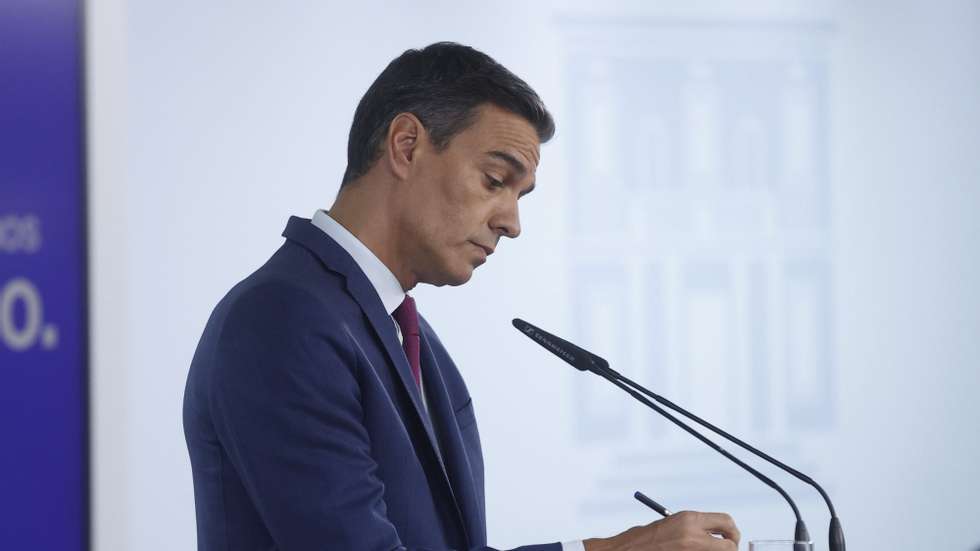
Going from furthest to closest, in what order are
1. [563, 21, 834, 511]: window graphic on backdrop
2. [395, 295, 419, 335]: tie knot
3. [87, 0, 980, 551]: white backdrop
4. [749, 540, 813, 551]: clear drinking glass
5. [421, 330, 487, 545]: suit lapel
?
1. [563, 21, 834, 511]: window graphic on backdrop
2. [87, 0, 980, 551]: white backdrop
3. [395, 295, 419, 335]: tie knot
4. [421, 330, 487, 545]: suit lapel
5. [749, 540, 813, 551]: clear drinking glass

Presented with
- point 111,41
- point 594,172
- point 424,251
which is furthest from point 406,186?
point 594,172

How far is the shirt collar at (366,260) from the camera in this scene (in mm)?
1569

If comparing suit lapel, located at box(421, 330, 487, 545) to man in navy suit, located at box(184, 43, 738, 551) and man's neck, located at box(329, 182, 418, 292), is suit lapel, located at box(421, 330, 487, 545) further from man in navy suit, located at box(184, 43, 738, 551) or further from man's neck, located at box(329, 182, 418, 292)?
man's neck, located at box(329, 182, 418, 292)

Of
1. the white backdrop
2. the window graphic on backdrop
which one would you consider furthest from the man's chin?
the window graphic on backdrop

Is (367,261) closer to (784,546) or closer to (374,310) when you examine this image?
(374,310)

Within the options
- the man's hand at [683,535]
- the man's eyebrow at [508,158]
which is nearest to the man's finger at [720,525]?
the man's hand at [683,535]

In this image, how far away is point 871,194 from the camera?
396 centimetres

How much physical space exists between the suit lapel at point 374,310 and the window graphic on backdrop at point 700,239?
204 centimetres

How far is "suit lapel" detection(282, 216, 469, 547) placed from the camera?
150 cm

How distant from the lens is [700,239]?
371 cm

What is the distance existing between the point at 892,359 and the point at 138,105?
2.76 metres

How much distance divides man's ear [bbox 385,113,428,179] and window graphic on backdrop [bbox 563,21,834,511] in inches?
76.2

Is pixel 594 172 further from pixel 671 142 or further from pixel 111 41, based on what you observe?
pixel 111 41

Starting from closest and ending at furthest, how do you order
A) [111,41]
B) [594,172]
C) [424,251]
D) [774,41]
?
[111,41]
[424,251]
[594,172]
[774,41]
